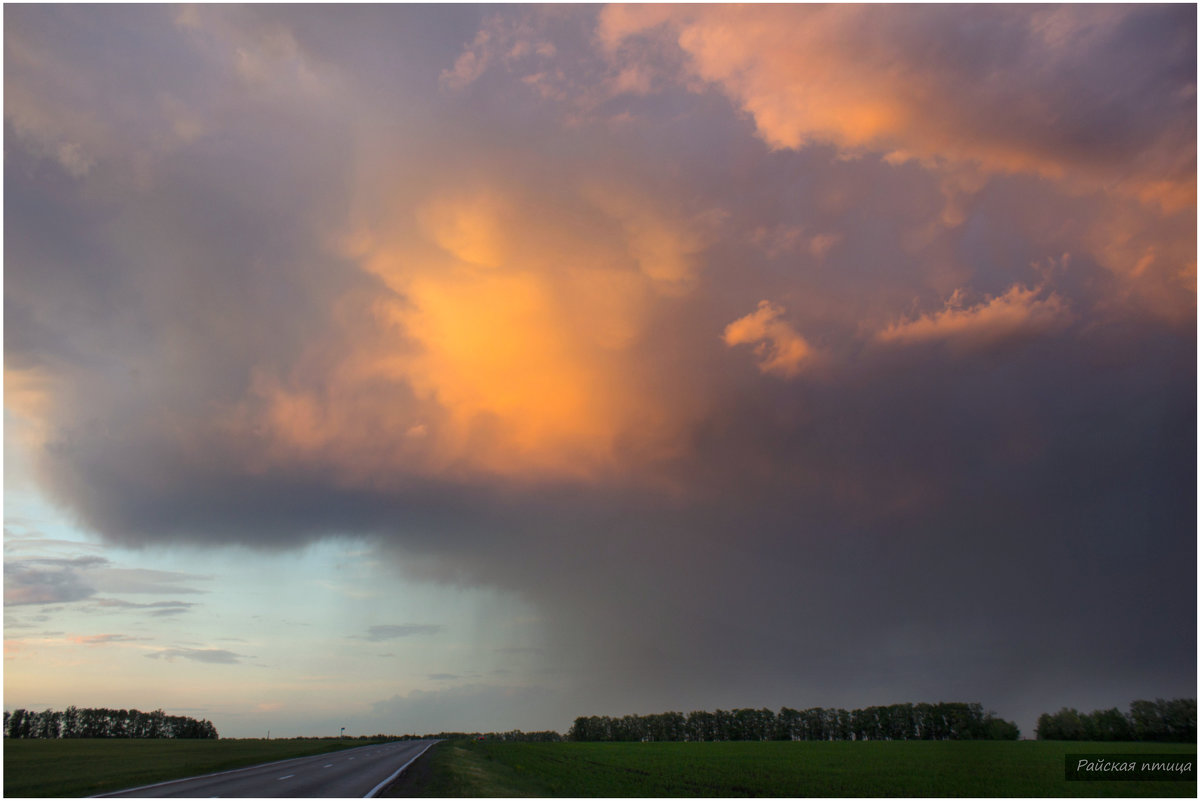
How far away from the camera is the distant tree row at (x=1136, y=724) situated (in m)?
153

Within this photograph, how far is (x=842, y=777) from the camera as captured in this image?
6122 centimetres

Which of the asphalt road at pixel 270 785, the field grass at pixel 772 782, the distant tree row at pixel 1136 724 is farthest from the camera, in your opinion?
the distant tree row at pixel 1136 724

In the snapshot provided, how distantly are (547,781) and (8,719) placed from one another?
230887 millimetres

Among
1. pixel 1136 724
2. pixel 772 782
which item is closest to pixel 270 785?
pixel 772 782

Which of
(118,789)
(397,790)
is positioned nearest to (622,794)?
(397,790)

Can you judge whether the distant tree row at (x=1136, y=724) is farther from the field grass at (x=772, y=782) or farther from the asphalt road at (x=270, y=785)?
the asphalt road at (x=270, y=785)

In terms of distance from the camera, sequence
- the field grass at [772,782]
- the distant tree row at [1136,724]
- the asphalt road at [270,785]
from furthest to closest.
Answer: the distant tree row at [1136,724] < the field grass at [772,782] < the asphalt road at [270,785]

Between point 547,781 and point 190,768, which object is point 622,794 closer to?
point 547,781

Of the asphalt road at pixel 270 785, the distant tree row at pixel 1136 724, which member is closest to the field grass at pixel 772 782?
the asphalt road at pixel 270 785

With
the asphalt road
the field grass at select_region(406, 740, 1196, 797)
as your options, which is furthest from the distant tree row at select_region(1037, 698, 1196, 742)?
the asphalt road

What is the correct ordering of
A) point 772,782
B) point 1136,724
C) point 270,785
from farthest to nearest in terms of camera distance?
1. point 1136,724
2. point 772,782
3. point 270,785

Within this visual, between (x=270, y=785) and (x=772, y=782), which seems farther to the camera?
(x=772, y=782)

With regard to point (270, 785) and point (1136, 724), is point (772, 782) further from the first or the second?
point (1136, 724)

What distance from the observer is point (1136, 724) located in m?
163
